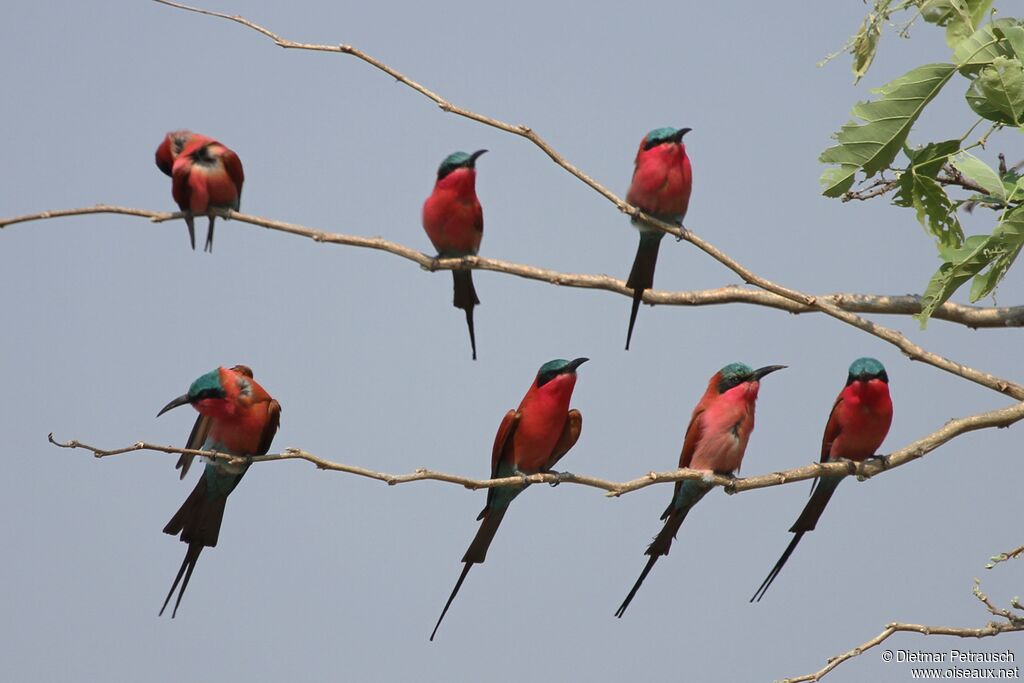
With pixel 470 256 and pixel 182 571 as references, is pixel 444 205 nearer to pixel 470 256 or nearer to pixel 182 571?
pixel 470 256

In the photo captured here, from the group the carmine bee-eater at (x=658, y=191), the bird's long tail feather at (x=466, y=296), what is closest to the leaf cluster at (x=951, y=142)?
the carmine bee-eater at (x=658, y=191)

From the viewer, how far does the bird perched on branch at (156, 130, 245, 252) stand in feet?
19.2

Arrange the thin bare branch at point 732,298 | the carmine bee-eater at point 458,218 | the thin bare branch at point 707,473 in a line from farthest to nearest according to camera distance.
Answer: the carmine bee-eater at point 458,218, the thin bare branch at point 732,298, the thin bare branch at point 707,473

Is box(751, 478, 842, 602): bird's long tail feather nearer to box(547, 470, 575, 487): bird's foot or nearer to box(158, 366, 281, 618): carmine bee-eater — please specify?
box(547, 470, 575, 487): bird's foot

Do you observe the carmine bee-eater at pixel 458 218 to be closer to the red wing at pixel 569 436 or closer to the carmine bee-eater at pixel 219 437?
the red wing at pixel 569 436

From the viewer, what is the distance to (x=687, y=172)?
5539 millimetres

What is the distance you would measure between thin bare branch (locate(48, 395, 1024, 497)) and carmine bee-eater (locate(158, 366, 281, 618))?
54cm

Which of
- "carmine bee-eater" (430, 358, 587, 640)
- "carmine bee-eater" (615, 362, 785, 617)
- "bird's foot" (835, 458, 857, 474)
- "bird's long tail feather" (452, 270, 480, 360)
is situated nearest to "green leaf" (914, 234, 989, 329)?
"bird's foot" (835, 458, 857, 474)

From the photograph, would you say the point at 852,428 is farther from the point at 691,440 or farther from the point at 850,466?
the point at 691,440

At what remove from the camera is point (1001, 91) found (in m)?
4.23

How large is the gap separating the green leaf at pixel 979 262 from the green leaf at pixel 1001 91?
38 cm

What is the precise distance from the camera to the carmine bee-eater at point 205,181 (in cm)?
586

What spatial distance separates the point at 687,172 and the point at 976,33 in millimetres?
1530

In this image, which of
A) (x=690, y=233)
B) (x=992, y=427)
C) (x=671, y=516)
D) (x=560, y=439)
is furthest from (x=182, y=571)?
(x=992, y=427)
